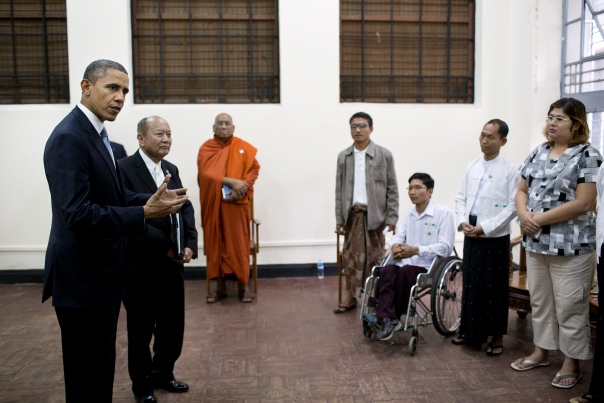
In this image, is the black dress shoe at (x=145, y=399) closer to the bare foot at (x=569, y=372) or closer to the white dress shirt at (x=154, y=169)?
the white dress shirt at (x=154, y=169)

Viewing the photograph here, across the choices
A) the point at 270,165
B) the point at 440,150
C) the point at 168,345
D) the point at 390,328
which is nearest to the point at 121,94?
the point at 168,345

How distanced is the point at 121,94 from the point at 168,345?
1.48m

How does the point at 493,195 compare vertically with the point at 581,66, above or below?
below

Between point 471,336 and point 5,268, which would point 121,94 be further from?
point 5,268

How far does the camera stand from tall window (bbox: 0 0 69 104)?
18.1 feet

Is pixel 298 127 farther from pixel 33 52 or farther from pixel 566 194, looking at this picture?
pixel 566 194

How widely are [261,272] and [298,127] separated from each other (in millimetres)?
1560

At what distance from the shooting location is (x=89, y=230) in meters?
1.91

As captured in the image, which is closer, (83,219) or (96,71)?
(83,219)

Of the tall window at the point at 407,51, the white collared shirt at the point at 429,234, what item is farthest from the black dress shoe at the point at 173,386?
the tall window at the point at 407,51

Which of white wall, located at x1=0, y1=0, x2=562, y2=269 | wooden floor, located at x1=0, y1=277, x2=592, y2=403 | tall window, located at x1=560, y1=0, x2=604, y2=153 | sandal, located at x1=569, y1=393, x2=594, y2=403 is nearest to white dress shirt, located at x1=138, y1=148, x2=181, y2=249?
wooden floor, located at x1=0, y1=277, x2=592, y2=403

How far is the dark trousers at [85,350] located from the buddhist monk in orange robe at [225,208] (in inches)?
108

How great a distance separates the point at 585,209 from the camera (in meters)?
2.93

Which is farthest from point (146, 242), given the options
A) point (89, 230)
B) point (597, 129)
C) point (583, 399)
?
point (597, 129)
